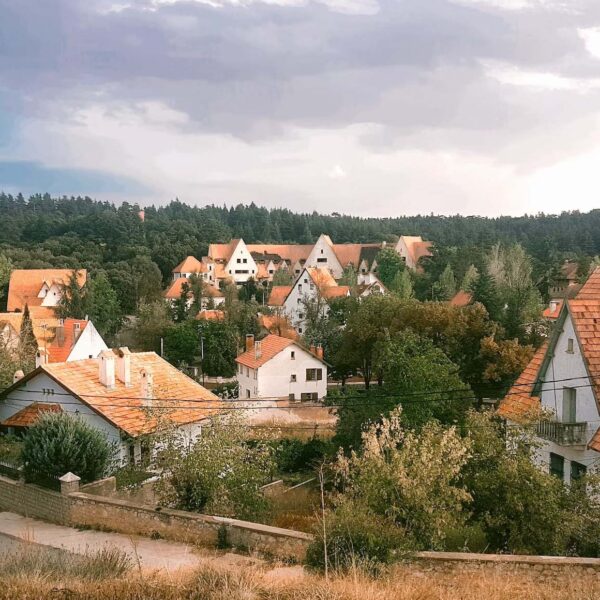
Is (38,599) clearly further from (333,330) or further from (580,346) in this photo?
(333,330)

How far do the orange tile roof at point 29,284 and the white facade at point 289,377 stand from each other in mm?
33213

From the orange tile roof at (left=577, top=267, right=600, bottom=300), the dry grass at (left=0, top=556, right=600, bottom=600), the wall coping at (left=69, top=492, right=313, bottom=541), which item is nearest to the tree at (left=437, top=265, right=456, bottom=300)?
the orange tile roof at (left=577, top=267, right=600, bottom=300)

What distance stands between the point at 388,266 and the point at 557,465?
6551 cm

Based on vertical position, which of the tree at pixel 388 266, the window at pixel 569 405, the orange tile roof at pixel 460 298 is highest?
the tree at pixel 388 266

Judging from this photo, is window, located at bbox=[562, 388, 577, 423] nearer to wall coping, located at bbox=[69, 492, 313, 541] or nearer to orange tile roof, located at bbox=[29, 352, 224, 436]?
wall coping, located at bbox=[69, 492, 313, 541]

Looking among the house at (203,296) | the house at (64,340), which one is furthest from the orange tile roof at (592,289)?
the house at (203,296)

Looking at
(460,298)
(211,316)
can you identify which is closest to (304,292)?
(211,316)

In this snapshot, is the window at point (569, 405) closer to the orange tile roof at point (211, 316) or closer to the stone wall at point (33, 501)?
the stone wall at point (33, 501)

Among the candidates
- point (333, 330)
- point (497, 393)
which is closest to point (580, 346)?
point (497, 393)

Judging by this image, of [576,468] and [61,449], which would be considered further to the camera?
[61,449]

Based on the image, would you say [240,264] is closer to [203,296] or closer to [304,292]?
[203,296]

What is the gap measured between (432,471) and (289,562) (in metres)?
3.19

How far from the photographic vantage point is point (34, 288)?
70188 millimetres

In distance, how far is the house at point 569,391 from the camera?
1658 centimetres
